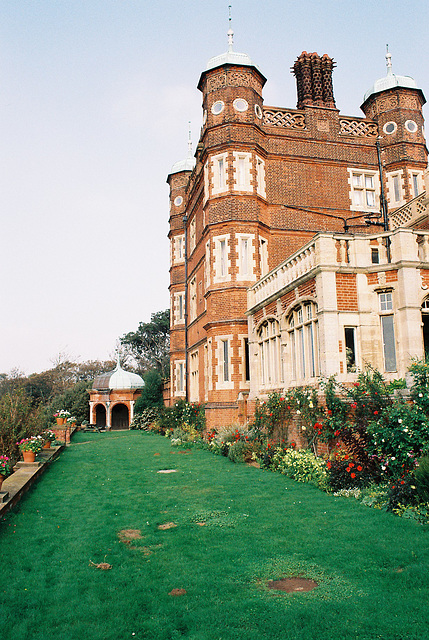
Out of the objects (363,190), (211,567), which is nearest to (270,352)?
(211,567)

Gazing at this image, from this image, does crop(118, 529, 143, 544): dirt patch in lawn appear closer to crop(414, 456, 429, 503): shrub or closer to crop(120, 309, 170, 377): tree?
crop(414, 456, 429, 503): shrub

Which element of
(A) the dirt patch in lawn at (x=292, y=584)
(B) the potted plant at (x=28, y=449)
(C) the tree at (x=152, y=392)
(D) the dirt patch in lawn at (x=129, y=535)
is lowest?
(D) the dirt patch in lawn at (x=129, y=535)

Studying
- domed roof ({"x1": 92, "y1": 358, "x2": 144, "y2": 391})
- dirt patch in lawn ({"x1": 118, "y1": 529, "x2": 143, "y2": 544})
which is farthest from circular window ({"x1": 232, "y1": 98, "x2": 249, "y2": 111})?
domed roof ({"x1": 92, "y1": 358, "x2": 144, "y2": 391})

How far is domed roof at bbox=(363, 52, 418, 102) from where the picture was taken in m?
22.6

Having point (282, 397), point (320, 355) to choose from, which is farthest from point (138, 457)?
point (320, 355)

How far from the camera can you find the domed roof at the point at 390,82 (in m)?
22.6

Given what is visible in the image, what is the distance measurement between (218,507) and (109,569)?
3.20 meters

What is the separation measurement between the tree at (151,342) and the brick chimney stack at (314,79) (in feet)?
156

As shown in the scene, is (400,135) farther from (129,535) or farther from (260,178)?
(129,535)

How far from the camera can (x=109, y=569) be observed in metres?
5.60

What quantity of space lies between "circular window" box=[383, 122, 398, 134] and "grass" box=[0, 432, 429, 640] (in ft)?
61.6

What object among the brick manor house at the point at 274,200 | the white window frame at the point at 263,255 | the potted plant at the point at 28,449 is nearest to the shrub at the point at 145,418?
the brick manor house at the point at 274,200

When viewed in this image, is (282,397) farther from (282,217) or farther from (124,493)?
(282,217)

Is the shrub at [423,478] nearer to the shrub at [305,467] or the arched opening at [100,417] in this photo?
the shrub at [305,467]
